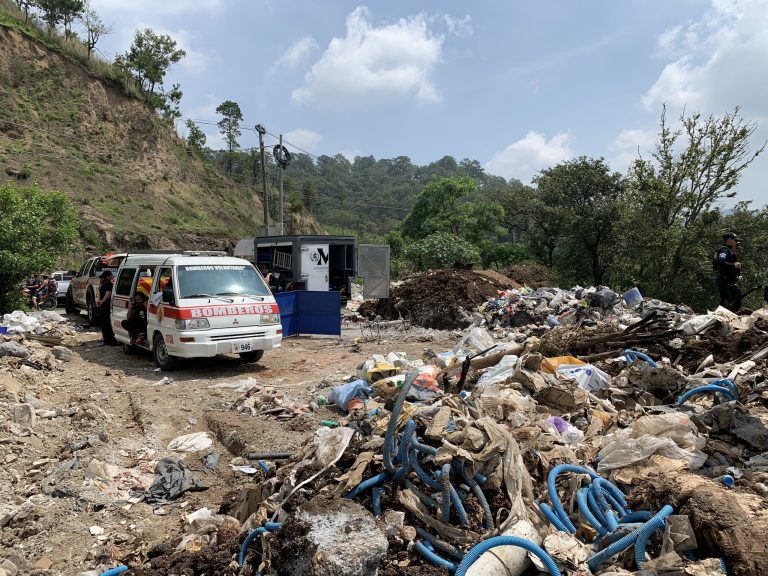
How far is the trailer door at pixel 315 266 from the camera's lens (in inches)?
742

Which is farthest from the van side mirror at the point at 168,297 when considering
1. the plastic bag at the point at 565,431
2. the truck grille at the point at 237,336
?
the plastic bag at the point at 565,431

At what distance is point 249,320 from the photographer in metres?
8.92

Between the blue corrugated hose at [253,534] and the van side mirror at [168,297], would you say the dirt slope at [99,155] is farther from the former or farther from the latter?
the blue corrugated hose at [253,534]

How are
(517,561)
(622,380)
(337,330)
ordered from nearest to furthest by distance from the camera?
(517,561)
(622,380)
(337,330)

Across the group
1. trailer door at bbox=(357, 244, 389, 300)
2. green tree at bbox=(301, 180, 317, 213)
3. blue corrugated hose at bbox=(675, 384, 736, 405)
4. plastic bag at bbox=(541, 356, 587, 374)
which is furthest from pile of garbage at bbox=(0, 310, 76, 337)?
green tree at bbox=(301, 180, 317, 213)

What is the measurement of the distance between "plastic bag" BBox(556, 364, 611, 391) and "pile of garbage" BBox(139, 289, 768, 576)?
2cm

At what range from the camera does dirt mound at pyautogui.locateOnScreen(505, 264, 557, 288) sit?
22.5 m

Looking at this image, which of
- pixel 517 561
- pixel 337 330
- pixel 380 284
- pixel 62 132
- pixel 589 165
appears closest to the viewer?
pixel 517 561

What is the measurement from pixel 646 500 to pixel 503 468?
2.99ft

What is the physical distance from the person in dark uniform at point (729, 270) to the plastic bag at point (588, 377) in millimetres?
6002

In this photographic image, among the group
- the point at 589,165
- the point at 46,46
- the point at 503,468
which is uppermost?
the point at 46,46

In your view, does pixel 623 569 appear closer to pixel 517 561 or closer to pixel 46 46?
pixel 517 561

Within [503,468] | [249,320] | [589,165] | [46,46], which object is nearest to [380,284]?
[249,320]

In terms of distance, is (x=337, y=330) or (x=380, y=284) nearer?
(x=337, y=330)
